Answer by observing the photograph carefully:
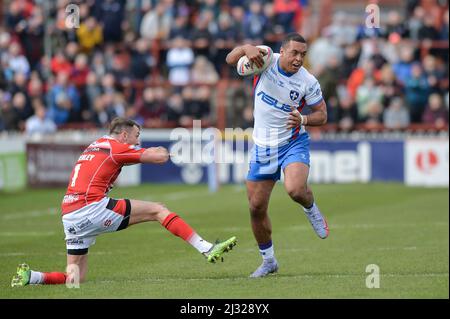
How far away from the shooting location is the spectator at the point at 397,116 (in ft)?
82.8

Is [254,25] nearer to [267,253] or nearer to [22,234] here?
[22,234]

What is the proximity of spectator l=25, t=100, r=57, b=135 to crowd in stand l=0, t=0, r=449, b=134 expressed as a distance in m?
0.03

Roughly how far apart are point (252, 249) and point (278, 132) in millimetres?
3013

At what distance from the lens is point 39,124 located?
2622 cm

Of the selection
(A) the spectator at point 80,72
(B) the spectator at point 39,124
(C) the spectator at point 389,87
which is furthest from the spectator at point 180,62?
(C) the spectator at point 389,87

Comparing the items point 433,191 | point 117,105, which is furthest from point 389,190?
point 117,105

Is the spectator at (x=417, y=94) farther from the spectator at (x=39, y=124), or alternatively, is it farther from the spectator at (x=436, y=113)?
the spectator at (x=39, y=124)

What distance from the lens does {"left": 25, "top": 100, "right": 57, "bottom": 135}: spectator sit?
26.1 meters

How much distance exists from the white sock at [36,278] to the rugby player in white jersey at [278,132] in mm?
2339

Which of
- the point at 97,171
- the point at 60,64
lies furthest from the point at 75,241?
the point at 60,64

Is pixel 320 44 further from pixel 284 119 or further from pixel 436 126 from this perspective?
pixel 284 119

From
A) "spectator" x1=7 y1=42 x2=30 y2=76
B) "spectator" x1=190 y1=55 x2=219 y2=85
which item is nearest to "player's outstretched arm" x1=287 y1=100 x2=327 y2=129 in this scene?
"spectator" x1=190 y1=55 x2=219 y2=85

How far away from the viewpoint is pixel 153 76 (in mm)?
28844

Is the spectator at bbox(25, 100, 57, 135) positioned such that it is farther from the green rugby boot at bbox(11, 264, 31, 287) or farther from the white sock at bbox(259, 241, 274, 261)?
the green rugby boot at bbox(11, 264, 31, 287)
